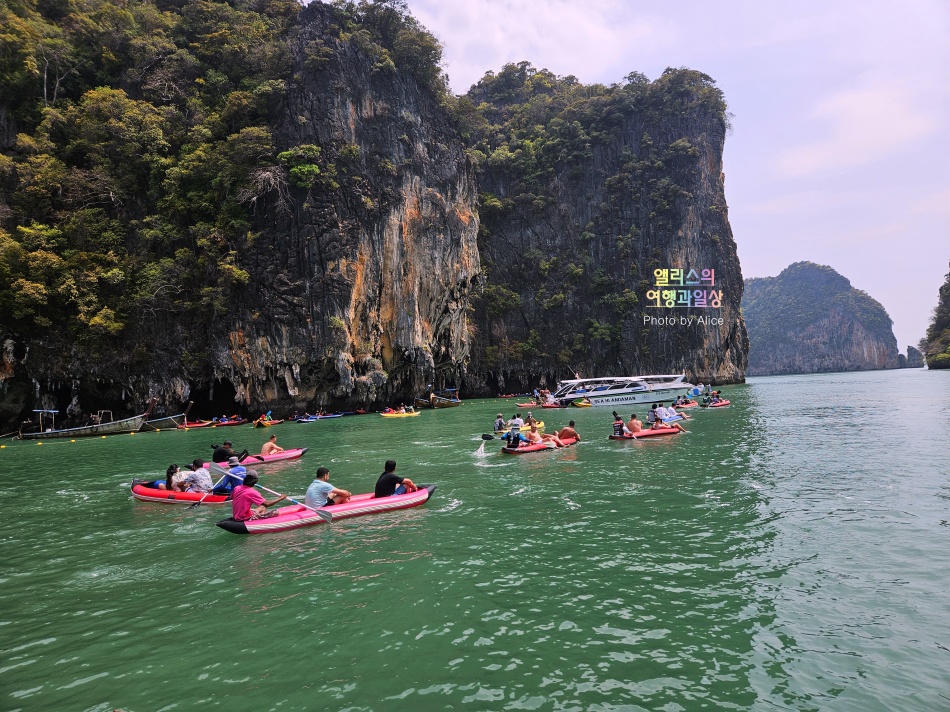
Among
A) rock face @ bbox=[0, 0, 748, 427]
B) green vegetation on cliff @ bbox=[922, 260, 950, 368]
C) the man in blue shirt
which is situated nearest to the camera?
the man in blue shirt

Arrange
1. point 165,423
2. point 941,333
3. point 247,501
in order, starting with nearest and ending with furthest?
point 247,501, point 165,423, point 941,333

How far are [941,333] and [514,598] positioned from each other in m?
103

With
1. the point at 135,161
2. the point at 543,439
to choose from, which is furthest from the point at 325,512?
the point at 135,161

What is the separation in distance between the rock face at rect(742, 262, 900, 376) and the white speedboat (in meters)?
122

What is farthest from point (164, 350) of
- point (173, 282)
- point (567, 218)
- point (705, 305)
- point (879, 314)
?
point (879, 314)

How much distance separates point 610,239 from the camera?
62594mm

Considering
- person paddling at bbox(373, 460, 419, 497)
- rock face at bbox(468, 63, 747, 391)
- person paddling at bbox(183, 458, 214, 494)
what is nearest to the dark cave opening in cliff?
person paddling at bbox(183, 458, 214, 494)

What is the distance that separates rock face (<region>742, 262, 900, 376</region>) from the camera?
5610 inches

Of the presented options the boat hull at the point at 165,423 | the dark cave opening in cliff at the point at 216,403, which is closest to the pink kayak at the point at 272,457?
the boat hull at the point at 165,423

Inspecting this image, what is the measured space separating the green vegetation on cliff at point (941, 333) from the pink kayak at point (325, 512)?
95.2 meters

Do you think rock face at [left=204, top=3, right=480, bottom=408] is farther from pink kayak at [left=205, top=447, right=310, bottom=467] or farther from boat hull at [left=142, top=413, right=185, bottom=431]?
pink kayak at [left=205, top=447, right=310, bottom=467]

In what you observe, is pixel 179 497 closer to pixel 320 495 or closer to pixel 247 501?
pixel 247 501

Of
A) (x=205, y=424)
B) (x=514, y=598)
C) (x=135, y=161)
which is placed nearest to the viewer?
(x=514, y=598)

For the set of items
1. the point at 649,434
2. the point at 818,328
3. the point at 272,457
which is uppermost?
the point at 818,328
